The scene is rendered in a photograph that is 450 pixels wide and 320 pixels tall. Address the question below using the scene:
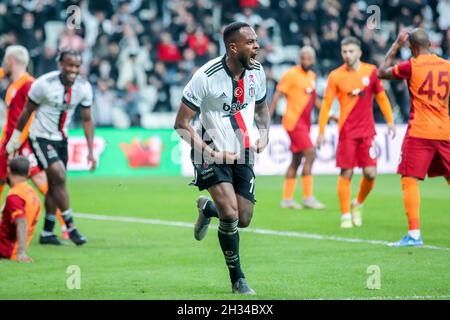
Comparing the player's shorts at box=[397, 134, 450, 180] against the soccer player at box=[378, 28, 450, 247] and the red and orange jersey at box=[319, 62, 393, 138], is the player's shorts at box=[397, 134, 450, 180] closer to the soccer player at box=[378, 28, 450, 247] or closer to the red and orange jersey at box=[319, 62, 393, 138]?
the soccer player at box=[378, 28, 450, 247]

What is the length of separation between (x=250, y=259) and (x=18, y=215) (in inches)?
106

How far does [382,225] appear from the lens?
1478 centimetres

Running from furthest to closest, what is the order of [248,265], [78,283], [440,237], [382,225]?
[382,225]
[440,237]
[248,265]
[78,283]

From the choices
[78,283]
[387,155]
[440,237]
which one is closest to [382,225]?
[440,237]

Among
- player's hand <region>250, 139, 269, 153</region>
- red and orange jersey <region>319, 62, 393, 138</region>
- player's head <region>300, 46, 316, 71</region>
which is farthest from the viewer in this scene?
player's head <region>300, 46, 316, 71</region>


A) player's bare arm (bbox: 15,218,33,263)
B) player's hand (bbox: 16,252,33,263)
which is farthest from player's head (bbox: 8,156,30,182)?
player's hand (bbox: 16,252,33,263)

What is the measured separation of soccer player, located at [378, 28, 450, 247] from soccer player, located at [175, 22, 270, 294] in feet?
10.1

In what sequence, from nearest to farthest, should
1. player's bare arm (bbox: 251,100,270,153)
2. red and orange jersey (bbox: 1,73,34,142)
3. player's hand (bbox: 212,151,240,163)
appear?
player's hand (bbox: 212,151,240,163) → player's bare arm (bbox: 251,100,270,153) → red and orange jersey (bbox: 1,73,34,142)

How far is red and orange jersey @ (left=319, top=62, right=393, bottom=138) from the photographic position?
1468 centimetres

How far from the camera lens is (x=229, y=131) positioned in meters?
9.30

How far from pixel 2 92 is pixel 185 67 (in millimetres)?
4932

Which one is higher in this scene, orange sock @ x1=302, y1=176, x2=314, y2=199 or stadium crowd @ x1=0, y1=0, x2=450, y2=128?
stadium crowd @ x1=0, y1=0, x2=450, y2=128

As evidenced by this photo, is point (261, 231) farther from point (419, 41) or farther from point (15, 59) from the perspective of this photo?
point (15, 59)
